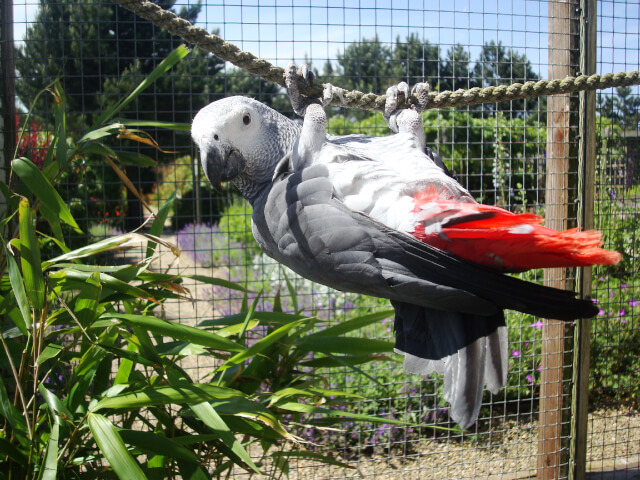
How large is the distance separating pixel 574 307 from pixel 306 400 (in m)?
1.35

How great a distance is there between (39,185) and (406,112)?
0.84 meters

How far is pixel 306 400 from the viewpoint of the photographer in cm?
191

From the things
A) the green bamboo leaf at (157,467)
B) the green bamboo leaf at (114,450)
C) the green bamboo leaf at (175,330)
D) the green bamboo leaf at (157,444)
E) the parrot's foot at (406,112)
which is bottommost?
the green bamboo leaf at (157,467)

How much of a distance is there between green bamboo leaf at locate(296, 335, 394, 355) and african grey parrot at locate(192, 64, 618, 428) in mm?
391

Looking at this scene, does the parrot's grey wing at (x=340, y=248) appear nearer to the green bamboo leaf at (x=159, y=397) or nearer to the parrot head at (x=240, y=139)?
the parrot head at (x=240, y=139)

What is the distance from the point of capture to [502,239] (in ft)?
2.39

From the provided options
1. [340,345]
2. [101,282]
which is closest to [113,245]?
[101,282]

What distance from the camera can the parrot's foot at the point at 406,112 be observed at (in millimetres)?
1105

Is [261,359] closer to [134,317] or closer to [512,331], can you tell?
[134,317]

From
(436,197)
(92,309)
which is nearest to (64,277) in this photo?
(92,309)

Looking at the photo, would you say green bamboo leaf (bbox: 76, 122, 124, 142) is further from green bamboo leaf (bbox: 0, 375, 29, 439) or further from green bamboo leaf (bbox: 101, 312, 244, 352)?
green bamboo leaf (bbox: 0, 375, 29, 439)

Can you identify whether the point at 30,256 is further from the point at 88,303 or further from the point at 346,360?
the point at 346,360

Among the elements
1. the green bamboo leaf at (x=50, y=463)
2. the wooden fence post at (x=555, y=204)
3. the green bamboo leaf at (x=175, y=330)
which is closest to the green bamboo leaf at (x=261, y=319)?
the green bamboo leaf at (x=175, y=330)

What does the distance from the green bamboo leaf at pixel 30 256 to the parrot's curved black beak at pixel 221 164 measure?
0.40 metres
